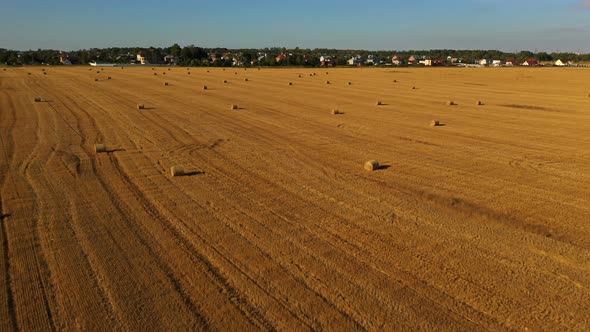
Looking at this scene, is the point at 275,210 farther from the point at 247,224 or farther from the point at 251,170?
the point at 251,170

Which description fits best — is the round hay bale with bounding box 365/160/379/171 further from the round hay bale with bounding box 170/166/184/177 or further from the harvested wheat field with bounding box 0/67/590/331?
the round hay bale with bounding box 170/166/184/177

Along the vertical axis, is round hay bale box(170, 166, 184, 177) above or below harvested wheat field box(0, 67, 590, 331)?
above

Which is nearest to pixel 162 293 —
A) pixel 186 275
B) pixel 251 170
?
pixel 186 275

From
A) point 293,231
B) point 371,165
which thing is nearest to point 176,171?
point 293,231

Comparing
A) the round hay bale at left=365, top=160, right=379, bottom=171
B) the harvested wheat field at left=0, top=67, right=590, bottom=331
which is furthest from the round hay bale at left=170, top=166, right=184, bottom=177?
the round hay bale at left=365, top=160, right=379, bottom=171

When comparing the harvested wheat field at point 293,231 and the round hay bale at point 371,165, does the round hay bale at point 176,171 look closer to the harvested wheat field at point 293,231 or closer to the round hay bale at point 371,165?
the harvested wheat field at point 293,231

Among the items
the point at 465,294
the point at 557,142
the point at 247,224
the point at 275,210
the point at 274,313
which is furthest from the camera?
the point at 557,142

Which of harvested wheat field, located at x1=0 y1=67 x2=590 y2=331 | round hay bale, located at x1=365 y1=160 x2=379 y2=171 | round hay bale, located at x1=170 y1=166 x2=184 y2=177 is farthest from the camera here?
round hay bale, located at x1=365 y1=160 x2=379 y2=171

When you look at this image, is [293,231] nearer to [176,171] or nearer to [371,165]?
[176,171]
